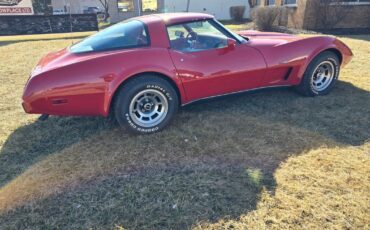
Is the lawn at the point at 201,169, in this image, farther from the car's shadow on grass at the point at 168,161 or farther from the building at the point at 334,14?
the building at the point at 334,14

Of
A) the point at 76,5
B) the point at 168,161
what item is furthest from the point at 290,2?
the point at 76,5

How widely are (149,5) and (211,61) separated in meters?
27.5

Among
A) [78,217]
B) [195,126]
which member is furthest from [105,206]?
[195,126]

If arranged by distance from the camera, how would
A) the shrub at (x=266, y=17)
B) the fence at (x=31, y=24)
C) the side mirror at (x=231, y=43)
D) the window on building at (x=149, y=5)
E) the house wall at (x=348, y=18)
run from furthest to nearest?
the window on building at (x=149, y=5)
the fence at (x=31, y=24)
the shrub at (x=266, y=17)
the house wall at (x=348, y=18)
the side mirror at (x=231, y=43)

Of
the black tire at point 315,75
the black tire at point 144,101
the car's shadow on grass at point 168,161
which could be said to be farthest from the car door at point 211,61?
the black tire at point 315,75

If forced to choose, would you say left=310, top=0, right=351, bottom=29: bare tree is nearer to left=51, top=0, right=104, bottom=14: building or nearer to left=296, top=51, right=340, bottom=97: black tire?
left=296, top=51, right=340, bottom=97: black tire

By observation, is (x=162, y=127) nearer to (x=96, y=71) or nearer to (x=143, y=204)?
(x=96, y=71)

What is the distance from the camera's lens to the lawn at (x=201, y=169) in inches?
104

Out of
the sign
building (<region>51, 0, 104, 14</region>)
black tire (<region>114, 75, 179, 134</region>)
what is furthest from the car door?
building (<region>51, 0, 104, 14</region>)

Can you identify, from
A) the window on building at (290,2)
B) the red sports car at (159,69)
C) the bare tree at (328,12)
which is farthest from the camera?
the window on building at (290,2)

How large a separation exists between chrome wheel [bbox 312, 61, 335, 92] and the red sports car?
0.17 metres

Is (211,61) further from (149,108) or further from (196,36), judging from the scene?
(149,108)

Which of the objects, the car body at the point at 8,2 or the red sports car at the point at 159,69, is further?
the car body at the point at 8,2

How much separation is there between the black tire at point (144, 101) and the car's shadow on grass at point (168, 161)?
160 millimetres
